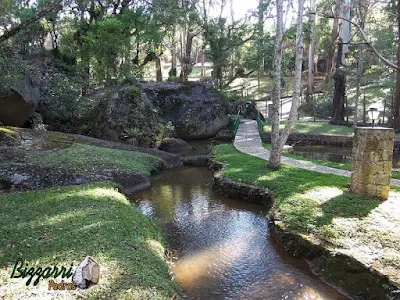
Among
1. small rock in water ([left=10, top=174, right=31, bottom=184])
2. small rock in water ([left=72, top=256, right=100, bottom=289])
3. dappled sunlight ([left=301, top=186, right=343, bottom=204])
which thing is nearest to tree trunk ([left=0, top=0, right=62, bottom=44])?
small rock in water ([left=10, top=174, right=31, bottom=184])

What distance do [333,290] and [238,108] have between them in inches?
807

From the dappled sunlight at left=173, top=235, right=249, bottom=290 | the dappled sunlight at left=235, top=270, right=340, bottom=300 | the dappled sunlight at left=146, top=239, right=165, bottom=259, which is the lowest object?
the dappled sunlight at left=235, top=270, right=340, bottom=300

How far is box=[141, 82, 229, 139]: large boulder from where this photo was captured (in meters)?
21.4

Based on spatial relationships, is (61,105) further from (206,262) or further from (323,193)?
(323,193)

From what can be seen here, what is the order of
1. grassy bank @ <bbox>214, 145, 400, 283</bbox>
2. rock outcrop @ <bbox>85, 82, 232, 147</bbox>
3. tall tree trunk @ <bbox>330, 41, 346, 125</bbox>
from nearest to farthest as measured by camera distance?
grassy bank @ <bbox>214, 145, 400, 283</bbox> < rock outcrop @ <bbox>85, 82, 232, 147</bbox> < tall tree trunk @ <bbox>330, 41, 346, 125</bbox>

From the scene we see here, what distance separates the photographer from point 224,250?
750 centimetres

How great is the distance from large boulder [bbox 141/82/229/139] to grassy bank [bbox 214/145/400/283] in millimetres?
10629

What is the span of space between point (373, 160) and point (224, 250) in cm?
398

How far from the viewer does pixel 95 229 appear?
634cm

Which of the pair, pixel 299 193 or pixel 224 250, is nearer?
pixel 224 250

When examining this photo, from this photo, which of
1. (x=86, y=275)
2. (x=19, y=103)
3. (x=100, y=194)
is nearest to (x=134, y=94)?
(x=19, y=103)

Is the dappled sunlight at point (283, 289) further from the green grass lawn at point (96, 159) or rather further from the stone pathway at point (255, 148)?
the green grass lawn at point (96, 159)

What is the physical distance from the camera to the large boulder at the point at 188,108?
70.3 ft

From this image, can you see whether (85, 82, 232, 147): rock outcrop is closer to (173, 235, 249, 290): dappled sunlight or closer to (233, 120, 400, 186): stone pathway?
(233, 120, 400, 186): stone pathway
